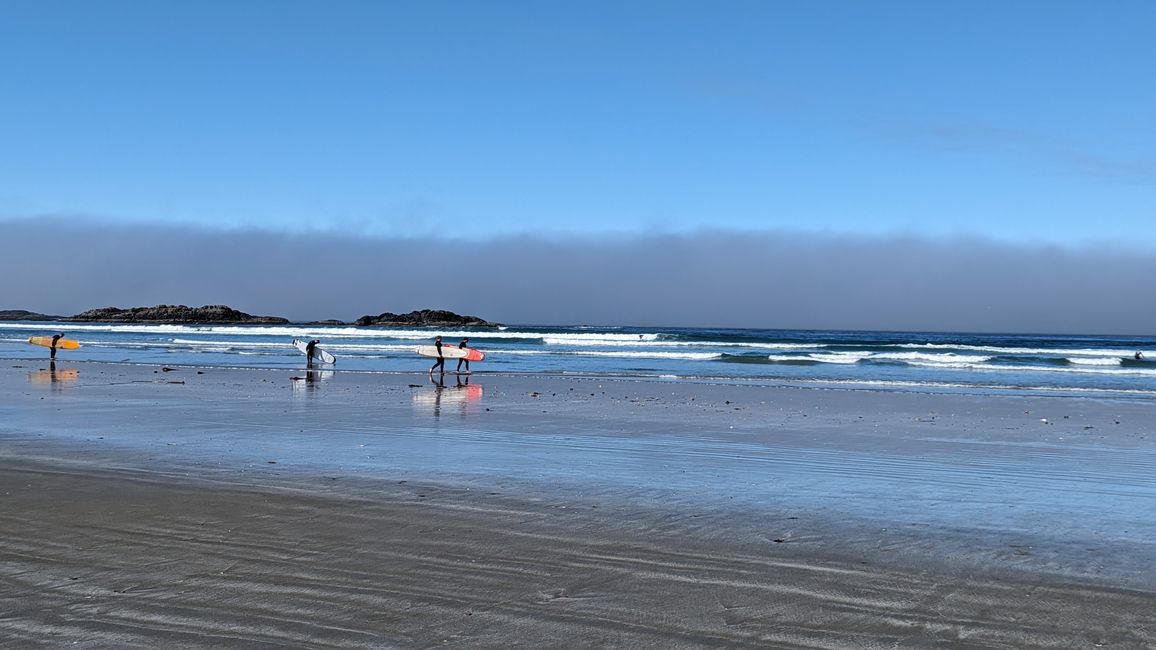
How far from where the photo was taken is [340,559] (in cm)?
551

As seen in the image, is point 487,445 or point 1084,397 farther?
point 1084,397

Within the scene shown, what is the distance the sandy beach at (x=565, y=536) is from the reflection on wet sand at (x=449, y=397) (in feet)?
9.93

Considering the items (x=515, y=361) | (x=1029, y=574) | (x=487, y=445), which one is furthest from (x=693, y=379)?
(x=1029, y=574)

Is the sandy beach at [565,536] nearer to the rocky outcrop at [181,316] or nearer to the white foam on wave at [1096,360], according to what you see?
the white foam on wave at [1096,360]

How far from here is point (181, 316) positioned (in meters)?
131

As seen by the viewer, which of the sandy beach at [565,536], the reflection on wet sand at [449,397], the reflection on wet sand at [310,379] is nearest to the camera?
the sandy beach at [565,536]

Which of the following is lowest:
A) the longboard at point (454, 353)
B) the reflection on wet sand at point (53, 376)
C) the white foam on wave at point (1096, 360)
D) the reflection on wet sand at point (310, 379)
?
the white foam on wave at point (1096, 360)

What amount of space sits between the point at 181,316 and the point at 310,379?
116 meters

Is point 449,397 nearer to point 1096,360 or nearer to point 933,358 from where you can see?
point 933,358

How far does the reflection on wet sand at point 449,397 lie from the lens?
16641mm

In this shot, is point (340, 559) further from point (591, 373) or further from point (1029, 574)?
point (591, 373)

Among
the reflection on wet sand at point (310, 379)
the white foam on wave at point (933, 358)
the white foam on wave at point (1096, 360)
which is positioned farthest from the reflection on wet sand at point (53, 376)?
the white foam on wave at point (1096, 360)

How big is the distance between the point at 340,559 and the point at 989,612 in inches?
137

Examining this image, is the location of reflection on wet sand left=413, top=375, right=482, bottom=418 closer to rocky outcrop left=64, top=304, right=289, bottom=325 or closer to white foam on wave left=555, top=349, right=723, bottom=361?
white foam on wave left=555, top=349, right=723, bottom=361
